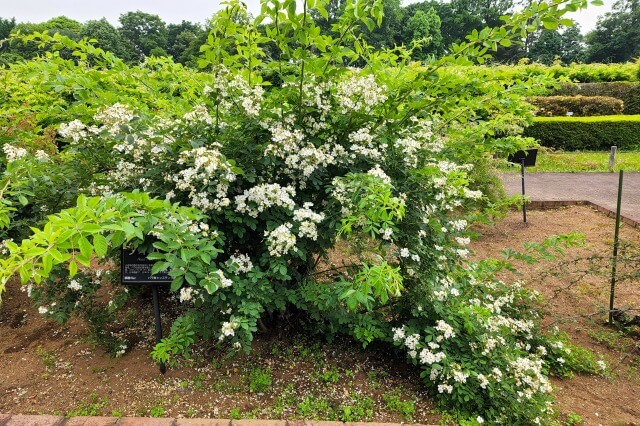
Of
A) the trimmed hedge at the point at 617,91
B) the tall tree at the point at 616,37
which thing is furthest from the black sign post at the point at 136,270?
the tall tree at the point at 616,37

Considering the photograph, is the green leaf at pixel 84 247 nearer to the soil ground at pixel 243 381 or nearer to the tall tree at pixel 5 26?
the soil ground at pixel 243 381

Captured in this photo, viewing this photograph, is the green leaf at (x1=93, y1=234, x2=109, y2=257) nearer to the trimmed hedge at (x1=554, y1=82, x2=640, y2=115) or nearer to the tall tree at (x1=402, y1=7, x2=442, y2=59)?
the trimmed hedge at (x1=554, y1=82, x2=640, y2=115)

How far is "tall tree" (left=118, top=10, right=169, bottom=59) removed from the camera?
190 feet

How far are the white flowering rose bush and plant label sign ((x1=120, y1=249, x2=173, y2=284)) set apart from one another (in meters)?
0.14

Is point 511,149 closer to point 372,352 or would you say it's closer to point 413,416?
point 372,352

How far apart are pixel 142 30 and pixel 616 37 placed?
2506 inches

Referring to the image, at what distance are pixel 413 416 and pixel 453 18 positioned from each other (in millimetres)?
63623

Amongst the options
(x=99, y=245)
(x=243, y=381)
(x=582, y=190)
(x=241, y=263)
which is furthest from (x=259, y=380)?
(x=582, y=190)

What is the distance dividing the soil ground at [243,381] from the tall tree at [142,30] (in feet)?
208

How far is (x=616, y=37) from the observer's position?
45875 mm

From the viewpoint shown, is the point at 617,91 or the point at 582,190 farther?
the point at 617,91

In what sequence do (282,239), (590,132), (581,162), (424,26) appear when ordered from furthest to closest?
(424,26)
(590,132)
(581,162)
(282,239)

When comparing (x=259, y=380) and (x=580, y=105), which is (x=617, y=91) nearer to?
(x=580, y=105)

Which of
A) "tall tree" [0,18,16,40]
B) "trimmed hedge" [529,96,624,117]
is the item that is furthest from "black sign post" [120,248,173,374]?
"tall tree" [0,18,16,40]
